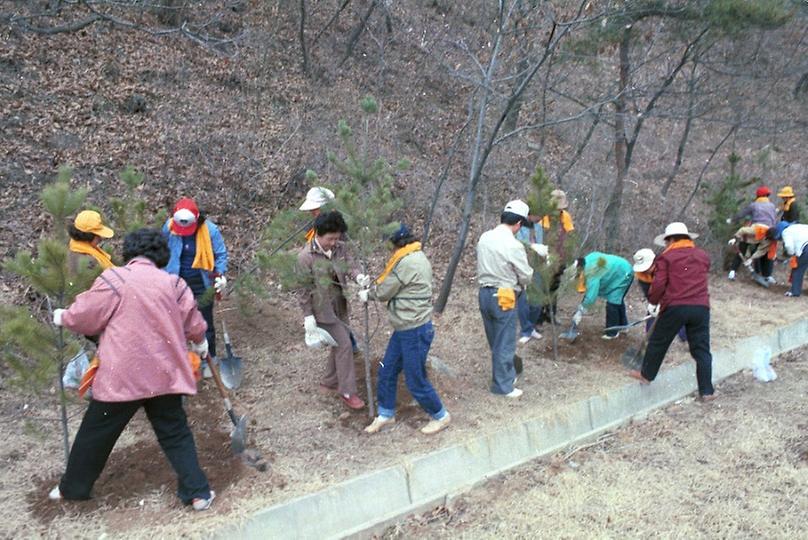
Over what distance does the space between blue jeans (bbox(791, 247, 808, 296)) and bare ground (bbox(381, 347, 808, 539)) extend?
4.44 metres

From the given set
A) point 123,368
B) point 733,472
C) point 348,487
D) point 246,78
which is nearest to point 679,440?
point 733,472

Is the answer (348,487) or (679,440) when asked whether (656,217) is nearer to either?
(679,440)

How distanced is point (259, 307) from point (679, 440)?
4468mm

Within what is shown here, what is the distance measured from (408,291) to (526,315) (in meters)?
2.78

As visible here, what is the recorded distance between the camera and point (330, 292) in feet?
16.8

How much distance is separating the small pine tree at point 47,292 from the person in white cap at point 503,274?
2.94 m

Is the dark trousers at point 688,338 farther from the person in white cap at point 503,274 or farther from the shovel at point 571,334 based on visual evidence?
the person in white cap at point 503,274

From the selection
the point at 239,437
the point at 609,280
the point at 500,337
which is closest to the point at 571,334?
the point at 609,280

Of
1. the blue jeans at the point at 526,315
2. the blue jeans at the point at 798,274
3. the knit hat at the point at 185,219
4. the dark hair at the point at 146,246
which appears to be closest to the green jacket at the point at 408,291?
the dark hair at the point at 146,246

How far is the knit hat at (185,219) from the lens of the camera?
5035 millimetres

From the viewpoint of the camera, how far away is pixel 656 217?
44.5 feet

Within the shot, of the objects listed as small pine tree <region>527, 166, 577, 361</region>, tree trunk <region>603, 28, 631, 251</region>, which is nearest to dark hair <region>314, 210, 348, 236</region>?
small pine tree <region>527, 166, 577, 361</region>

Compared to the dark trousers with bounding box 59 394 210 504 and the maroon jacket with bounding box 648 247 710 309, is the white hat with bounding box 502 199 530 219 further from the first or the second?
the dark trousers with bounding box 59 394 210 504

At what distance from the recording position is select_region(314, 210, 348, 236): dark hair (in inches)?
186
